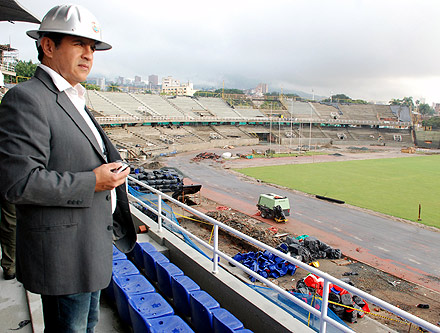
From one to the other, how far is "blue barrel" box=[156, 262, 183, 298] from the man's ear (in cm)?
305

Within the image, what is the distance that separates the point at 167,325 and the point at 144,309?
0.35m

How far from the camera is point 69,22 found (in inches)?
67.1

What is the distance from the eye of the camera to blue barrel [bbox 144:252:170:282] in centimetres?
466

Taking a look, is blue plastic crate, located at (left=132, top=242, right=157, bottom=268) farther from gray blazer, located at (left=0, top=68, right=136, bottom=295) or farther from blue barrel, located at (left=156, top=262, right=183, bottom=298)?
gray blazer, located at (left=0, top=68, right=136, bottom=295)

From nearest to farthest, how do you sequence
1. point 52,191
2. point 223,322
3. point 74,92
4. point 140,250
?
point 52,191
point 74,92
point 223,322
point 140,250

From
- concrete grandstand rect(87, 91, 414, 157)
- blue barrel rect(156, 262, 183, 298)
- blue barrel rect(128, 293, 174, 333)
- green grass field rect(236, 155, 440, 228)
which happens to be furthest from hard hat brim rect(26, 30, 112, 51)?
concrete grandstand rect(87, 91, 414, 157)

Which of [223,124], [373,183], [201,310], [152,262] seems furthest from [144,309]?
[223,124]

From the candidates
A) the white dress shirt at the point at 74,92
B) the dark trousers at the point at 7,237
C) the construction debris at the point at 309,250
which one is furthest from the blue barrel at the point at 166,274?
the construction debris at the point at 309,250

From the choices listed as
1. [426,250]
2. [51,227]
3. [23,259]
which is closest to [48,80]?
[51,227]

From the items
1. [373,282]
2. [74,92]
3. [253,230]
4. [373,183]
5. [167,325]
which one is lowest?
[373,282]

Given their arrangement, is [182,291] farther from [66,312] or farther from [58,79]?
[58,79]

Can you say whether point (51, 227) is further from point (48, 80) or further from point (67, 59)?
point (67, 59)

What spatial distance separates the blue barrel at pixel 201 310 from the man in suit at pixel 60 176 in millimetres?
1732

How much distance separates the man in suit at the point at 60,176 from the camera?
1494 mm
